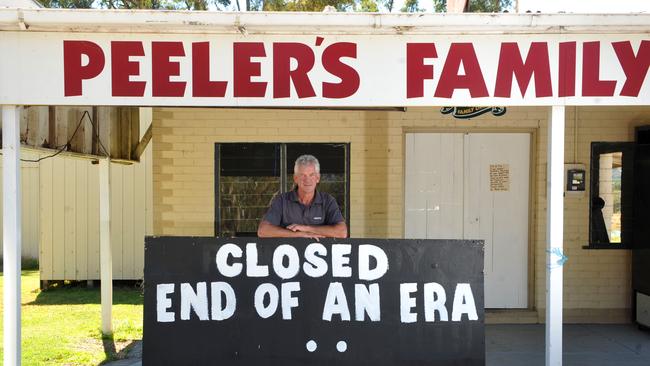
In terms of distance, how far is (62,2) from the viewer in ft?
57.5

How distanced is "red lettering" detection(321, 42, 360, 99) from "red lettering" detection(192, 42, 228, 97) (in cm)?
74

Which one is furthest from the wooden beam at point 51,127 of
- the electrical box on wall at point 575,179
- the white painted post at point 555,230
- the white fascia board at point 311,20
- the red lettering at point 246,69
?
the electrical box on wall at point 575,179

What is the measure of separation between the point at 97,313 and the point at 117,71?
19.9 feet

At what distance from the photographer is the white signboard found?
4.48 metres

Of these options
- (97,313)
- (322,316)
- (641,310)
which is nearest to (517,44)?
(322,316)

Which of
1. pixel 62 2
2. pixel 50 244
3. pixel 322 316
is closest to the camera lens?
pixel 322 316

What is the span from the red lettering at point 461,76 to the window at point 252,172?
130 inches

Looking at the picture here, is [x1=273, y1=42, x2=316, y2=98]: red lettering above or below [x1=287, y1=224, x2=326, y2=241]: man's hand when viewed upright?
above

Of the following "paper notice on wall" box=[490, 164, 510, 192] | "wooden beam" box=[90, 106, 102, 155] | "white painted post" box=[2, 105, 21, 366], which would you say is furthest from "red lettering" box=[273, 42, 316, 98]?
"paper notice on wall" box=[490, 164, 510, 192]

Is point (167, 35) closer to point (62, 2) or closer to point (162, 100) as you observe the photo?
point (162, 100)

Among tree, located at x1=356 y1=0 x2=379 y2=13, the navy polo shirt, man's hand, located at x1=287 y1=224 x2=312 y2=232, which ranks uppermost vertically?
tree, located at x1=356 y1=0 x2=379 y2=13

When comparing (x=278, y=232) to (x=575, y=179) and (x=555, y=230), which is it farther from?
(x=575, y=179)

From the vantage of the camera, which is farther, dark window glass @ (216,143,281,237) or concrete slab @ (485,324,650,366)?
dark window glass @ (216,143,281,237)

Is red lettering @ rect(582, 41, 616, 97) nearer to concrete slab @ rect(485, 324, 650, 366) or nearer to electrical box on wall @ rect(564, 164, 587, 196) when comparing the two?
concrete slab @ rect(485, 324, 650, 366)
